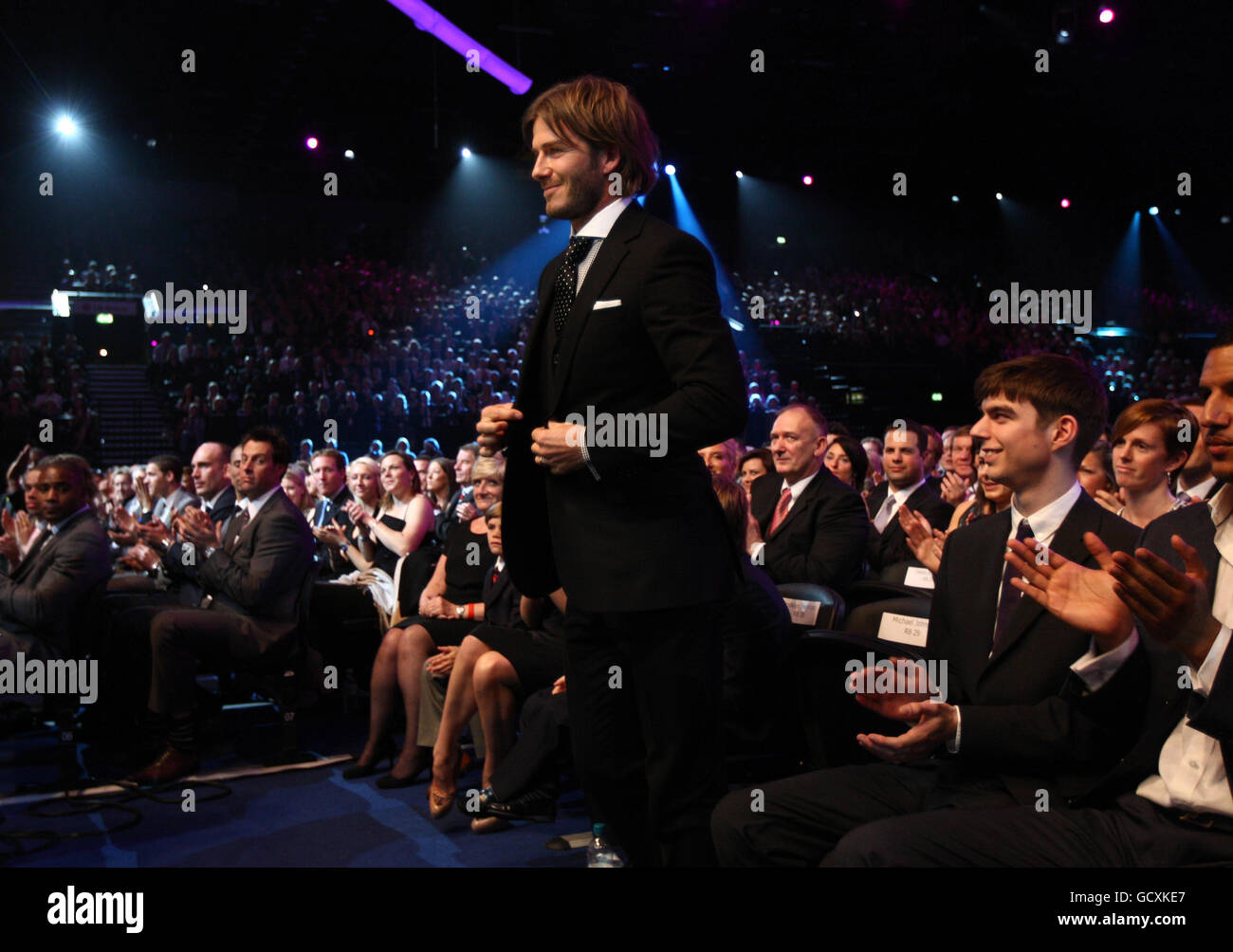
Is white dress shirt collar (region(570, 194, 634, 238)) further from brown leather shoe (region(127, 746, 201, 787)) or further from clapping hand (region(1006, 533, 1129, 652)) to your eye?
brown leather shoe (region(127, 746, 201, 787))

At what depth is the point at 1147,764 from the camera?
5.10 ft

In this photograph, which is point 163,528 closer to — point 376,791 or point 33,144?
point 376,791

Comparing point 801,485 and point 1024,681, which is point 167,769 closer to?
point 801,485

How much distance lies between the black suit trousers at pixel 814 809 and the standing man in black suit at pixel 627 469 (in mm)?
58

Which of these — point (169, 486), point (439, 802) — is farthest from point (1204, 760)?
point (169, 486)

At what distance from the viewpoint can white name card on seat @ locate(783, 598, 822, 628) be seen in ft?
9.77

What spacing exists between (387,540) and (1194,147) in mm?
15422

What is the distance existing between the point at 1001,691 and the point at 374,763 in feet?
10.00

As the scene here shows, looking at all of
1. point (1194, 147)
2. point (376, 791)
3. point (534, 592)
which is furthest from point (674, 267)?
point (1194, 147)

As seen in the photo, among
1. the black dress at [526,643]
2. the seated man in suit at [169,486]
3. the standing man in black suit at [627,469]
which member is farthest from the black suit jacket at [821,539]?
the seated man in suit at [169,486]

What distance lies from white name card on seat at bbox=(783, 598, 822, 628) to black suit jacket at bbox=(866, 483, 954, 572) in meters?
1.34

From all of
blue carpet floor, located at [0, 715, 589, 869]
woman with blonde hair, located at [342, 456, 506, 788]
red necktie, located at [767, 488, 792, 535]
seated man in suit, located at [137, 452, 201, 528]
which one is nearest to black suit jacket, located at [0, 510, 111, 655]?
blue carpet floor, located at [0, 715, 589, 869]

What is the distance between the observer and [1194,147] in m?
15.3

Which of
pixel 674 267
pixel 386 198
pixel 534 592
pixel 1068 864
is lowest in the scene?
pixel 1068 864
